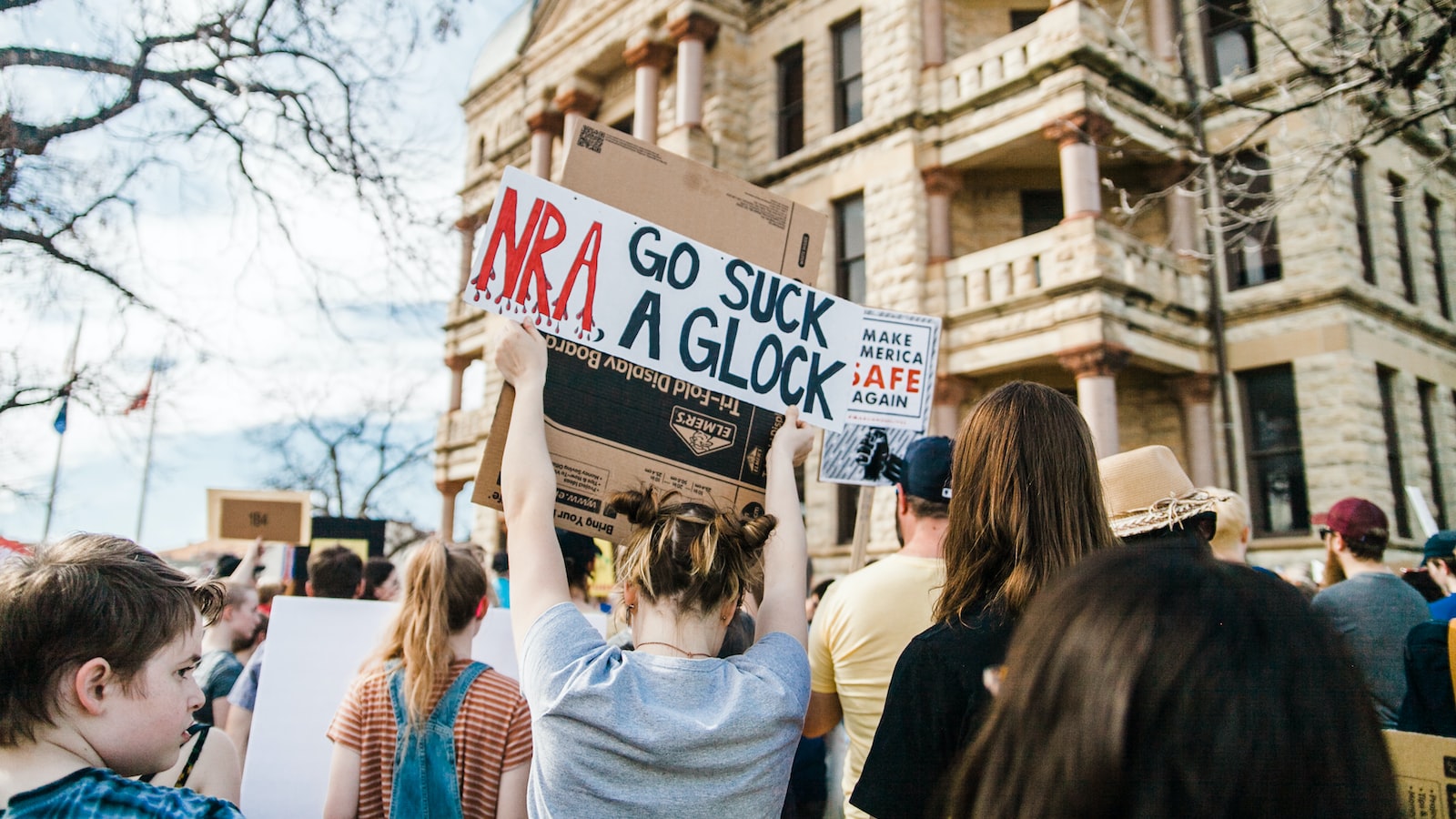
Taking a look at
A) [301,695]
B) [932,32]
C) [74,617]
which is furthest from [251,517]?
[932,32]

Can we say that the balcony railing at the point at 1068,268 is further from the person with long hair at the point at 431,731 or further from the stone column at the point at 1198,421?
the person with long hair at the point at 431,731

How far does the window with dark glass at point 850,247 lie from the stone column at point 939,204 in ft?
4.34

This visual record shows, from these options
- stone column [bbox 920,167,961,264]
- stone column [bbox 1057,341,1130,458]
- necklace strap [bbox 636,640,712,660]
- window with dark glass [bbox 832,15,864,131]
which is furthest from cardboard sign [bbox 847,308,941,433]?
window with dark glass [bbox 832,15,864,131]

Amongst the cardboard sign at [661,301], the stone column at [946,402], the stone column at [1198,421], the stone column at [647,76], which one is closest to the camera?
the cardboard sign at [661,301]

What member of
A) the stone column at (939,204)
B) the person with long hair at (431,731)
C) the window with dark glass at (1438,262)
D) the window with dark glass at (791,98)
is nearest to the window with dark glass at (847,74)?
the window with dark glass at (791,98)

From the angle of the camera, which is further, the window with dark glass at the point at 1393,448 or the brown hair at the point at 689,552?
the window with dark glass at the point at 1393,448

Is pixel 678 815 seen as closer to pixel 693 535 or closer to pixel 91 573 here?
pixel 693 535

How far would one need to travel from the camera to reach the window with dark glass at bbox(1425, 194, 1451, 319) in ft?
48.3

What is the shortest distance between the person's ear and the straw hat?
7.58ft

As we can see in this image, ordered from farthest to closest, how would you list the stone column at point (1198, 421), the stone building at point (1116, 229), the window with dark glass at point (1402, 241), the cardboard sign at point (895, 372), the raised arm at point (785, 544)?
the window with dark glass at point (1402, 241) < the stone column at point (1198, 421) < the stone building at point (1116, 229) < the cardboard sign at point (895, 372) < the raised arm at point (785, 544)

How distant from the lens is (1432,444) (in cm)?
1373

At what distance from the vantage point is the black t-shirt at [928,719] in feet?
5.69

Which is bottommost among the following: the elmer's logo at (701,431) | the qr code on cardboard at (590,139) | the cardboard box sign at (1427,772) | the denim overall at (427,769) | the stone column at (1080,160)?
the denim overall at (427,769)

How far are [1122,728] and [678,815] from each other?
110 cm
